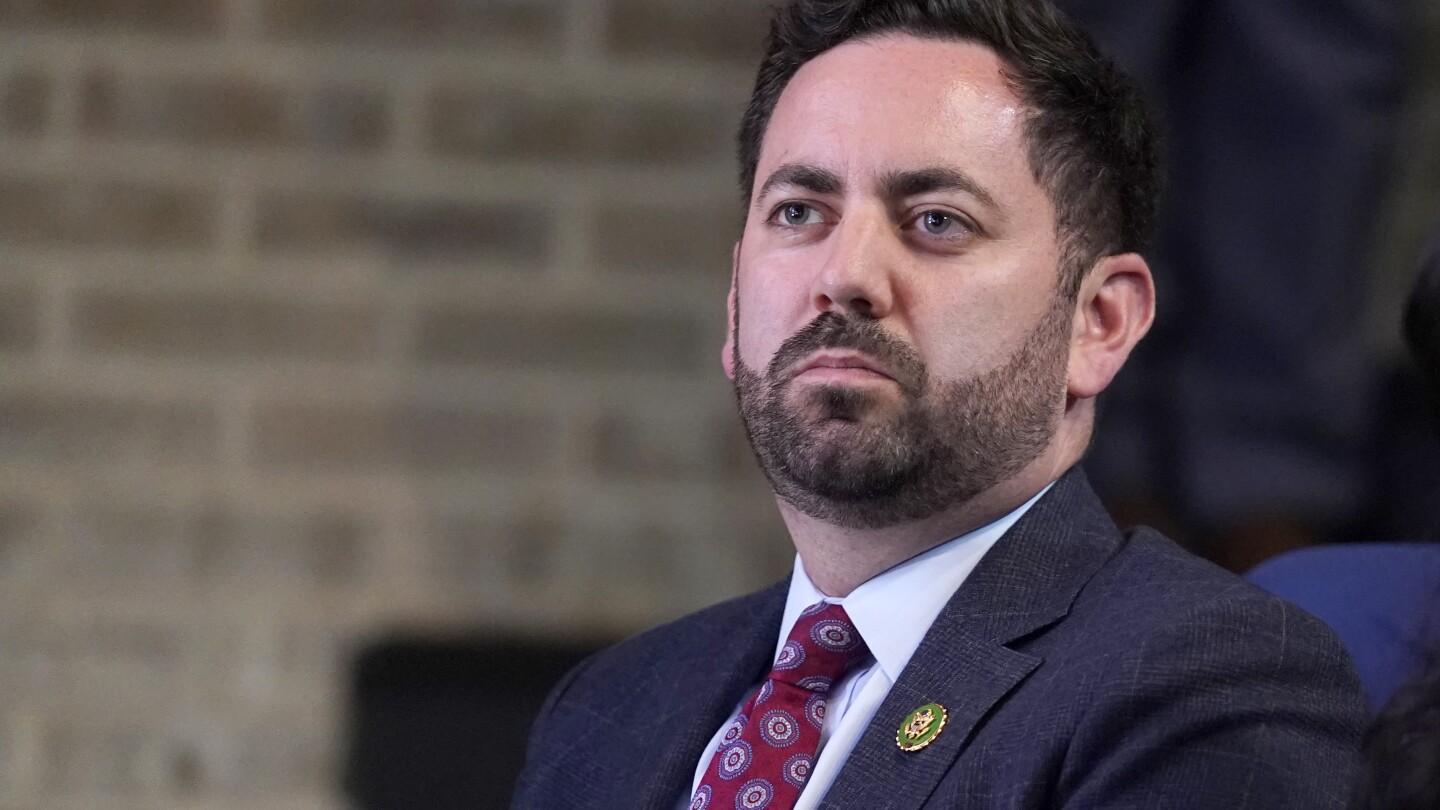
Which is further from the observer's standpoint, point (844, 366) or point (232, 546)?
point (232, 546)

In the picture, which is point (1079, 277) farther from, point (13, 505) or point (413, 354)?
point (13, 505)

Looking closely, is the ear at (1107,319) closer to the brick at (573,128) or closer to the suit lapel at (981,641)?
the suit lapel at (981,641)

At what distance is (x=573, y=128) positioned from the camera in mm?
2584

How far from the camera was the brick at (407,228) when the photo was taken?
8.39 feet

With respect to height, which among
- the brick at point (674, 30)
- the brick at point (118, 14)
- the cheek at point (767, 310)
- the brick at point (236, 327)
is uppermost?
the brick at point (118, 14)

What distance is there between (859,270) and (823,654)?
32 cm

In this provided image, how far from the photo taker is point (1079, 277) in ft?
5.03

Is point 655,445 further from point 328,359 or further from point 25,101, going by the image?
point 25,101

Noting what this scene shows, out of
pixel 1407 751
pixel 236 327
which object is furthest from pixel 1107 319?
pixel 236 327

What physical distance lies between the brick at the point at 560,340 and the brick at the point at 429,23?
40 centimetres

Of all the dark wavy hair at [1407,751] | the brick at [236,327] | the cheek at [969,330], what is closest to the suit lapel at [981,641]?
the cheek at [969,330]

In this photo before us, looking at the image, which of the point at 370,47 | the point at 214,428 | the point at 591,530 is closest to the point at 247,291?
the point at 214,428

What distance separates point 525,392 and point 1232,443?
99 cm

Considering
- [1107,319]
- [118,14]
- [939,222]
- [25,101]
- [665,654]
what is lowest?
[665,654]
